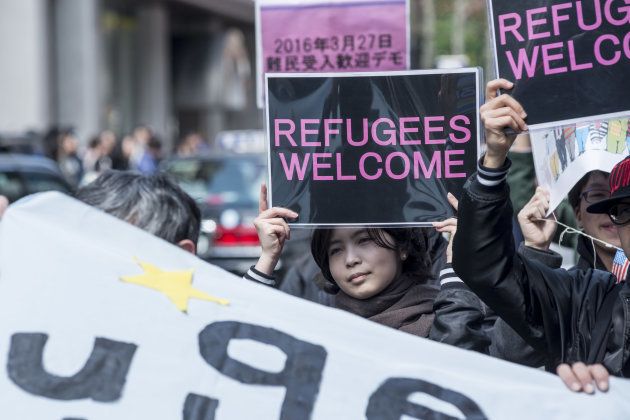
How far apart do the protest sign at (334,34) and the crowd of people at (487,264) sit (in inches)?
65.6

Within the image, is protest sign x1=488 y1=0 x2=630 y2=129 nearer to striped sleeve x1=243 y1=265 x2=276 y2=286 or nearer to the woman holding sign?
the woman holding sign

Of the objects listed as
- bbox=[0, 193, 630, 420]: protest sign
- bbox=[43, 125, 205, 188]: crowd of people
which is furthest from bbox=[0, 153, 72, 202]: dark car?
bbox=[0, 193, 630, 420]: protest sign

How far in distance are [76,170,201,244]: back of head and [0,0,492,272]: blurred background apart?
1881 mm

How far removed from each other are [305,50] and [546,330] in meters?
3.11

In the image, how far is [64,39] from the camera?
28.8m

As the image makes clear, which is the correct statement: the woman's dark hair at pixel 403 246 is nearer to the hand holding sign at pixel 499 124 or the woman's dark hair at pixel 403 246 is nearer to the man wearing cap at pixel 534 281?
the man wearing cap at pixel 534 281

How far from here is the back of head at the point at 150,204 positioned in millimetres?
4066

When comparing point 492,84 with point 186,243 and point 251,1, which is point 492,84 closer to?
point 186,243

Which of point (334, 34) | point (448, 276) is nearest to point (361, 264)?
point (448, 276)

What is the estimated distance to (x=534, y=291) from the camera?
3.22 meters

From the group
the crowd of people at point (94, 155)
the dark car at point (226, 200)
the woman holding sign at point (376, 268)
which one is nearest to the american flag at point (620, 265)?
the woman holding sign at point (376, 268)

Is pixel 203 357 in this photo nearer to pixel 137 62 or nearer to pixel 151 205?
pixel 151 205

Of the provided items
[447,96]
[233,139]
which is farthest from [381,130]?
[233,139]

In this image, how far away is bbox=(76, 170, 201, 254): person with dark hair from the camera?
4066mm
